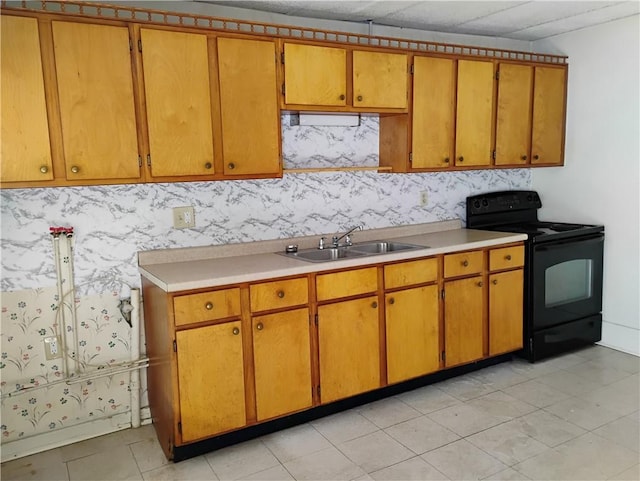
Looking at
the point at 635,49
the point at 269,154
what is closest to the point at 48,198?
the point at 269,154

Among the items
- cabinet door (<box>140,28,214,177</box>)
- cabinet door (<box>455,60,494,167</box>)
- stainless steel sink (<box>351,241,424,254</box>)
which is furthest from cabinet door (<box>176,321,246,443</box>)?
cabinet door (<box>455,60,494,167</box>)

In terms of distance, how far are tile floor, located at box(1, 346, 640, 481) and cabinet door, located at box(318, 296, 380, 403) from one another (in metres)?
→ 0.18

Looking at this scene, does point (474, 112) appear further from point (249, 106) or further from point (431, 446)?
point (431, 446)

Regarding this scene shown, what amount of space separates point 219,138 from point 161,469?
5.47 ft

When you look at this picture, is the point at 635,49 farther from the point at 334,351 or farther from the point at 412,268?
the point at 334,351

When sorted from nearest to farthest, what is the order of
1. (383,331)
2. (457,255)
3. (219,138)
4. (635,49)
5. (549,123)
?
(219,138) < (383,331) < (457,255) < (635,49) < (549,123)

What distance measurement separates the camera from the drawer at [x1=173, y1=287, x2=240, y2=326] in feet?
7.75

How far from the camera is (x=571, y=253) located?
11.8 feet

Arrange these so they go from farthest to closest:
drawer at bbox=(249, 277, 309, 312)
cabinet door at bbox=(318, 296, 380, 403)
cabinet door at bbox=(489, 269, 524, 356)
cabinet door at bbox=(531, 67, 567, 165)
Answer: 1. cabinet door at bbox=(531, 67, 567, 165)
2. cabinet door at bbox=(489, 269, 524, 356)
3. cabinet door at bbox=(318, 296, 380, 403)
4. drawer at bbox=(249, 277, 309, 312)

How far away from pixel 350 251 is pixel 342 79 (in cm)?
106

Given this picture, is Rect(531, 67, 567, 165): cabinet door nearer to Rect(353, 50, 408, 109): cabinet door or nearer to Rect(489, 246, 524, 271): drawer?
Rect(489, 246, 524, 271): drawer

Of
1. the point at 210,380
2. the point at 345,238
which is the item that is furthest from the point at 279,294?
the point at 345,238

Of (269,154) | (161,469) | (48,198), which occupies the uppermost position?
(269,154)

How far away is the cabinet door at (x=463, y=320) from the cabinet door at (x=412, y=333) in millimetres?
98
